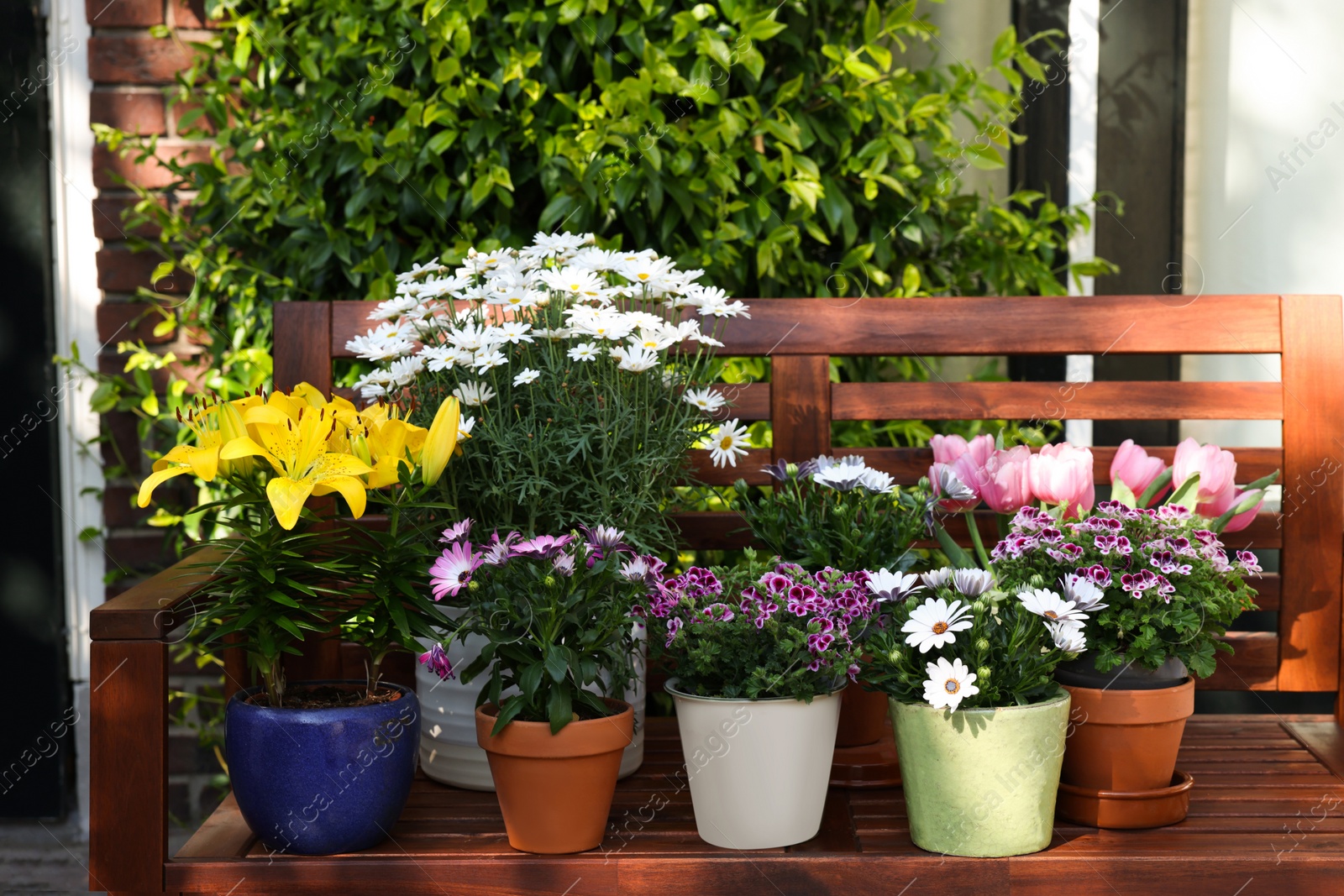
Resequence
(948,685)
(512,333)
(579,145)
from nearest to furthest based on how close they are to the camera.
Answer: (948,685) → (512,333) → (579,145)

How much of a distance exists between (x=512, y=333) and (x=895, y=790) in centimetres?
71

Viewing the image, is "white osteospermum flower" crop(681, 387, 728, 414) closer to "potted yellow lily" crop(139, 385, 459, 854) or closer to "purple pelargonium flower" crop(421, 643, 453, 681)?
"potted yellow lily" crop(139, 385, 459, 854)

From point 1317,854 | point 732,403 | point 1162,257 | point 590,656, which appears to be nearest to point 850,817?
point 590,656

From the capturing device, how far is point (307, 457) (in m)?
1.13

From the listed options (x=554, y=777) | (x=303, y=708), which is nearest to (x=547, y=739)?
(x=554, y=777)

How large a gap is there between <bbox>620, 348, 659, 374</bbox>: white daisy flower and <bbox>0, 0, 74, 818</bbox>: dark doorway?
151 centimetres

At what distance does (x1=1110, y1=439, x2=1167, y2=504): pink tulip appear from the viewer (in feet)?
4.58

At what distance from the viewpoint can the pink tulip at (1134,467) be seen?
1396 millimetres

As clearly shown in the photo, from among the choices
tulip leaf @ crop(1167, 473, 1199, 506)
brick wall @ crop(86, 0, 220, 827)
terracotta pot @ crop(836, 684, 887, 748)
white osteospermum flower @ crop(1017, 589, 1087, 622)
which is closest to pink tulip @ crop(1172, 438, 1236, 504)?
tulip leaf @ crop(1167, 473, 1199, 506)

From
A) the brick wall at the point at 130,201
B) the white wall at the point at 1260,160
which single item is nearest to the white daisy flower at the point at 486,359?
the brick wall at the point at 130,201

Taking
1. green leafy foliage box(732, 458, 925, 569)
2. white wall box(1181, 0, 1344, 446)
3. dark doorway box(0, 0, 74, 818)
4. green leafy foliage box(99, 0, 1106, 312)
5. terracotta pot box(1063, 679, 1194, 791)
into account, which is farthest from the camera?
dark doorway box(0, 0, 74, 818)

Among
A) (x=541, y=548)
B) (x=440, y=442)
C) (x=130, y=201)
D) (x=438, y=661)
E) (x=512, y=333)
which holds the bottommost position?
(x=438, y=661)

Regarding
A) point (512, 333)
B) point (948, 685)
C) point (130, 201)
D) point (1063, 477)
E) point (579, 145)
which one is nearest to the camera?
point (948, 685)

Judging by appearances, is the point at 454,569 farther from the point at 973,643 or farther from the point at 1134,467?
the point at 1134,467
